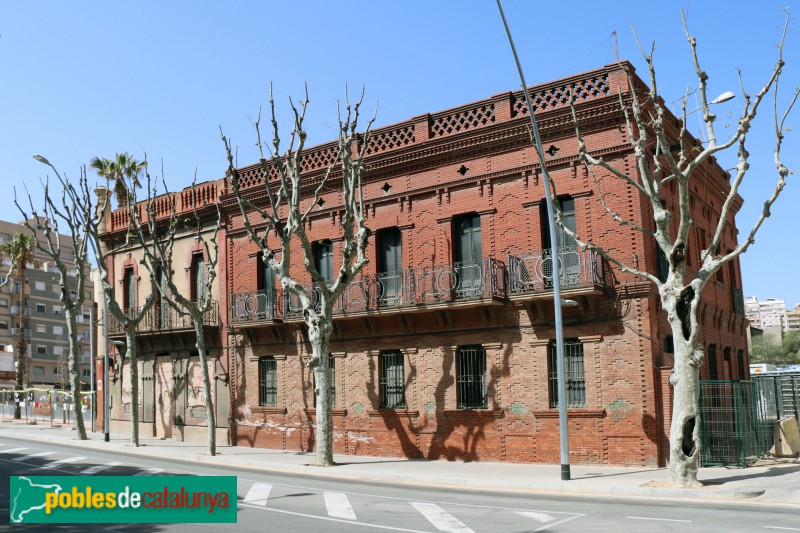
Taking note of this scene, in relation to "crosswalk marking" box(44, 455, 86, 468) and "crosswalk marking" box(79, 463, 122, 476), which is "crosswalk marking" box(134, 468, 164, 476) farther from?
"crosswalk marking" box(44, 455, 86, 468)

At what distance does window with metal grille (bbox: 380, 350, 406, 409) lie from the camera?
78.7ft

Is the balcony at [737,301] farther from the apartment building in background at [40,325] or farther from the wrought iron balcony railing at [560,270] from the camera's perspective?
the apartment building in background at [40,325]

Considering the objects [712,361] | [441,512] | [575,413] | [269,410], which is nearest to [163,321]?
[269,410]

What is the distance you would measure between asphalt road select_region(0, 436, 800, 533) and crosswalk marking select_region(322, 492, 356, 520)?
0.6 inches

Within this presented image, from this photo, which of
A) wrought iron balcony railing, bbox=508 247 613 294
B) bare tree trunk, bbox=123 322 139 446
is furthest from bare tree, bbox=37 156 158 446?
wrought iron balcony railing, bbox=508 247 613 294

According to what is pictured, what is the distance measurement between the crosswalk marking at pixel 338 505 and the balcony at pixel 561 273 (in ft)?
25.8

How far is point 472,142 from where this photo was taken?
23.0m

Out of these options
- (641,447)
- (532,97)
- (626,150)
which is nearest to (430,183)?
(532,97)

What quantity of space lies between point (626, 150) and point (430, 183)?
6114 mm

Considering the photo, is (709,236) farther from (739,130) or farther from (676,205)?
(739,130)

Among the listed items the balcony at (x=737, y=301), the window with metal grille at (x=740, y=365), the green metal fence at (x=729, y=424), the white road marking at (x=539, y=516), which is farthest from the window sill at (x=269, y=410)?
the balcony at (x=737, y=301)

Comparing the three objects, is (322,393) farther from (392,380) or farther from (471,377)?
(471,377)

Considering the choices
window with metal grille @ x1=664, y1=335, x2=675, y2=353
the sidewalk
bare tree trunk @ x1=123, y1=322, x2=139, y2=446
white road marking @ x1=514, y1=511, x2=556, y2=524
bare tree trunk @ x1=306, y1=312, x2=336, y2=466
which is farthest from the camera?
bare tree trunk @ x1=123, y1=322, x2=139, y2=446

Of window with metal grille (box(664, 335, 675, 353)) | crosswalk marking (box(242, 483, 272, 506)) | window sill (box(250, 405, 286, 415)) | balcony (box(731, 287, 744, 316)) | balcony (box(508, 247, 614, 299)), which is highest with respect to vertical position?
balcony (box(508, 247, 614, 299))
